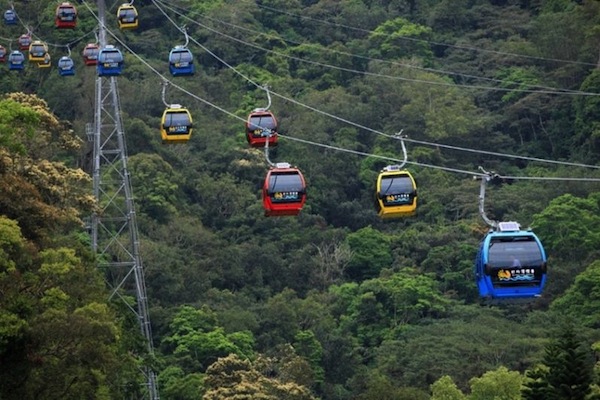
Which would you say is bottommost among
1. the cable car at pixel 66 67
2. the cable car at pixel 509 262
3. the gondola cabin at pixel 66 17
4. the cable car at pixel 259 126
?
the cable car at pixel 66 67

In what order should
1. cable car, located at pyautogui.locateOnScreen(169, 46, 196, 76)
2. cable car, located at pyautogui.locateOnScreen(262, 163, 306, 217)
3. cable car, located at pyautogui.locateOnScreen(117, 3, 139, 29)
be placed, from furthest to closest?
cable car, located at pyautogui.locateOnScreen(117, 3, 139, 29)
cable car, located at pyautogui.locateOnScreen(169, 46, 196, 76)
cable car, located at pyautogui.locateOnScreen(262, 163, 306, 217)

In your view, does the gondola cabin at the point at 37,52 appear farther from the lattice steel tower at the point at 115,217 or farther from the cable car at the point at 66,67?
the lattice steel tower at the point at 115,217

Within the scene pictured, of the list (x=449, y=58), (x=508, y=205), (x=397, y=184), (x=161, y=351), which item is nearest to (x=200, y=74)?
(x=449, y=58)

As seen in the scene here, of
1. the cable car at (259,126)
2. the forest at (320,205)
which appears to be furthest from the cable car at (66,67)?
the cable car at (259,126)

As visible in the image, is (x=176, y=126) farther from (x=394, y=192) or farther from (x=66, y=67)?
(x=66, y=67)

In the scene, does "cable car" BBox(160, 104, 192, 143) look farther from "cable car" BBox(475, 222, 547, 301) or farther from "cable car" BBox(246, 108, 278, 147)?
"cable car" BBox(475, 222, 547, 301)

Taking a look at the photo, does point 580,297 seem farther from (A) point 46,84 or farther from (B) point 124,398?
(A) point 46,84

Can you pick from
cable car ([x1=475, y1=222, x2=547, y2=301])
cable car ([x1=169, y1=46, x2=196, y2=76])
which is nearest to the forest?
cable car ([x1=169, y1=46, x2=196, y2=76])

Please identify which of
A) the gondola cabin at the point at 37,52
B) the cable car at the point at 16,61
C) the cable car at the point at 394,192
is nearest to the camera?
the cable car at the point at 394,192
